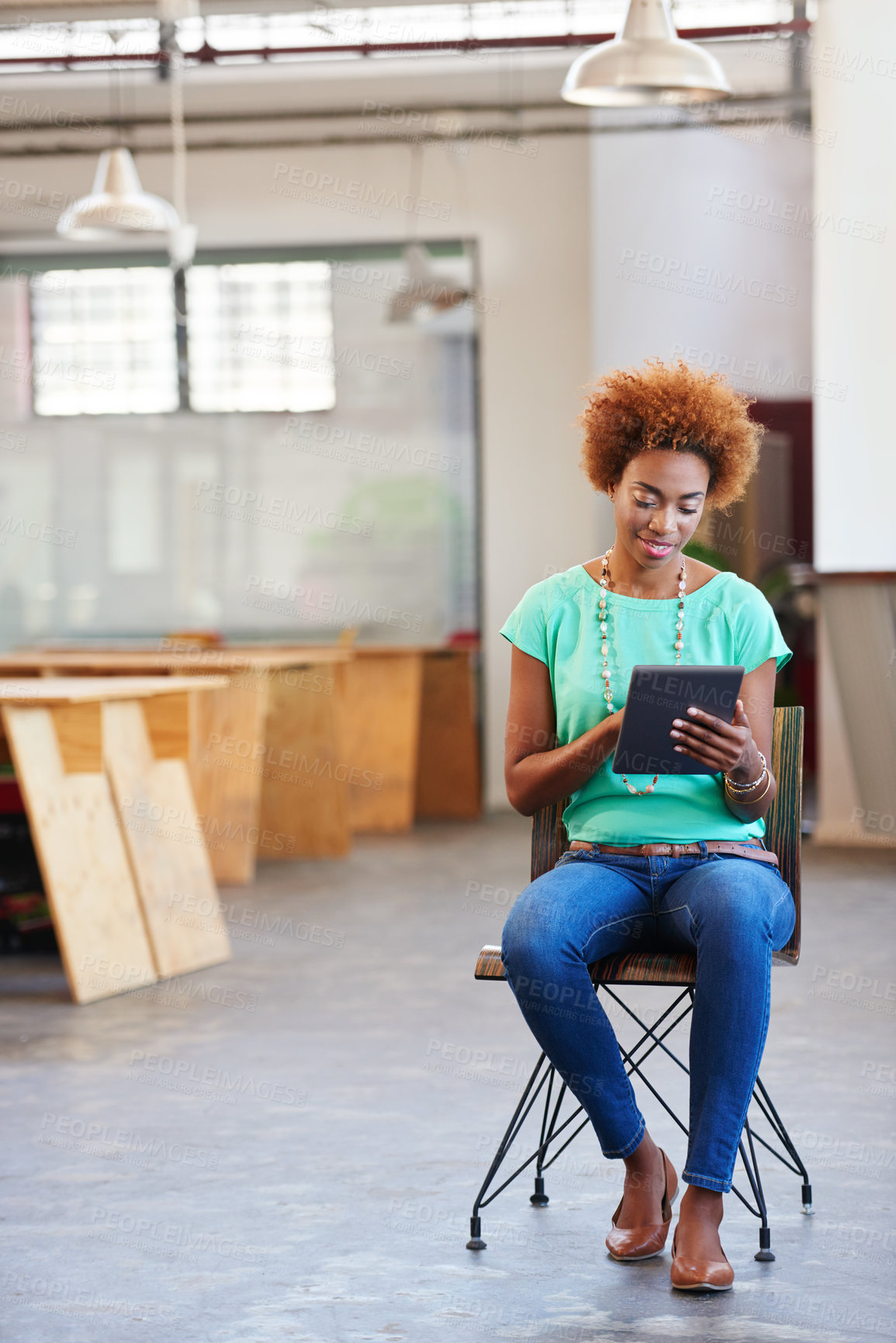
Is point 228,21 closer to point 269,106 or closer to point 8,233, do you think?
point 269,106

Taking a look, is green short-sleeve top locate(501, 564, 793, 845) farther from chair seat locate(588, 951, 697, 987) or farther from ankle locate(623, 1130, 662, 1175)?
ankle locate(623, 1130, 662, 1175)

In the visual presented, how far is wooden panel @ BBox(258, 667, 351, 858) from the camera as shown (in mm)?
6254

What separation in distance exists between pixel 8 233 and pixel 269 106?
1641 millimetres

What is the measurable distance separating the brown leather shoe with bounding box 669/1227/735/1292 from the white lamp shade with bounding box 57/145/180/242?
4.72 metres

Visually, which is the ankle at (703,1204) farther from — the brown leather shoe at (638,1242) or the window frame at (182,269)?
the window frame at (182,269)

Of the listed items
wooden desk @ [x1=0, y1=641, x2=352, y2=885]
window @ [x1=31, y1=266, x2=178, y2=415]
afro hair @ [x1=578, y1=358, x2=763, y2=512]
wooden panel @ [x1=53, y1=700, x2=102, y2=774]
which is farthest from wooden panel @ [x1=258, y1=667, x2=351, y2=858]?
afro hair @ [x1=578, y1=358, x2=763, y2=512]

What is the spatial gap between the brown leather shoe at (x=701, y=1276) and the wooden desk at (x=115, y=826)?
7.31 feet

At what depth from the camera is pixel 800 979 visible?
398 cm

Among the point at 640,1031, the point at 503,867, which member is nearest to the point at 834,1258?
the point at 640,1031

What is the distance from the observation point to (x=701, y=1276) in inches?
78.7

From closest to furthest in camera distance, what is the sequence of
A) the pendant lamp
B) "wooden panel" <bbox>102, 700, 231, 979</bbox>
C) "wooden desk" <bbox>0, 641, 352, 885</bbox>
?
"wooden panel" <bbox>102, 700, 231, 979</bbox> < the pendant lamp < "wooden desk" <bbox>0, 641, 352, 885</bbox>

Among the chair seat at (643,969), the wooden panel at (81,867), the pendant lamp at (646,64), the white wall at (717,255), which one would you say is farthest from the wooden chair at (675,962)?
the white wall at (717,255)

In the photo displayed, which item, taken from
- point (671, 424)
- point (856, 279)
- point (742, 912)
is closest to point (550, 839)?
point (742, 912)

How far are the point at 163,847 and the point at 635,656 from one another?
236 cm
